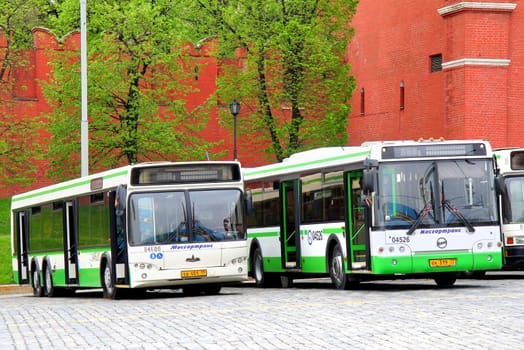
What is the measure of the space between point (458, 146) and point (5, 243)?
23.9 metres

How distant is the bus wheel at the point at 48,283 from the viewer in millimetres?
29250

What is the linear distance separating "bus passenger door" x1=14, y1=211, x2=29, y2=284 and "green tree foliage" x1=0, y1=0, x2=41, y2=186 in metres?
14.4

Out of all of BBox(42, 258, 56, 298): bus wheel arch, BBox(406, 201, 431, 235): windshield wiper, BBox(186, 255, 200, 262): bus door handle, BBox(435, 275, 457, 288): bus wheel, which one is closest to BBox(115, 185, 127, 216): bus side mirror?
BBox(186, 255, 200, 262): bus door handle

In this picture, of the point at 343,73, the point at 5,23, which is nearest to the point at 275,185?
the point at 343,73

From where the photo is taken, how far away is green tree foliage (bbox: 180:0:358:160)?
154ft

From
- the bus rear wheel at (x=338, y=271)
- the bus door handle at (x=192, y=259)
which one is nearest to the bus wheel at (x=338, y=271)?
the bus rear wheel at (x=338, y=271)

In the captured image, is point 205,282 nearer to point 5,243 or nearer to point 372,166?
point 372,166

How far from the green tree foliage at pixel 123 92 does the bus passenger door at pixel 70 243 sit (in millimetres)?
17109

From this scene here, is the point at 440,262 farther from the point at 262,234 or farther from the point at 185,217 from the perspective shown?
the point at 262,234

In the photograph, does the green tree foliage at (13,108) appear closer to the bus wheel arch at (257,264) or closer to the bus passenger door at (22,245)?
the bus passenger door at (22,245)

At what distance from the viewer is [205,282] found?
2339cm

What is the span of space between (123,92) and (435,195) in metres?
24.7

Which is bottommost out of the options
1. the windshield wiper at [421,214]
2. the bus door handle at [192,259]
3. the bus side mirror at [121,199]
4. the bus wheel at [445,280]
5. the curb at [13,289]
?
the curb at [13,289]

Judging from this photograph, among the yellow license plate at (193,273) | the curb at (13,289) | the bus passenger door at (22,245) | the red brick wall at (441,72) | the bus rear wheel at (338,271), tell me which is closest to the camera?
the yellow license plate at (193,273)
